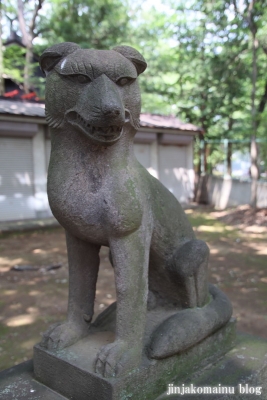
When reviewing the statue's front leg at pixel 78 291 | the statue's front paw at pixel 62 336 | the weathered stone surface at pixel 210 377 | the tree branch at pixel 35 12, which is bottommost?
the weathered stone surface at pixel 210 377

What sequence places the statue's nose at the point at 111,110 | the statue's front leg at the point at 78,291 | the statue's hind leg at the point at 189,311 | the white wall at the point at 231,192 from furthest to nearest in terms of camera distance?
the white wall at the point at 231,192 < the statue's front leg at the point at 78,291 < the statue's hind leg at the point at 189,311 < the statue's nose at the point at 111,110

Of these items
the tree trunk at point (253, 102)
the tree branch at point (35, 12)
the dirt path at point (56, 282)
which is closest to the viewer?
the dirt path at point (56, 282)

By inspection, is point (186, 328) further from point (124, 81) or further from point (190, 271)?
point (124, 81)

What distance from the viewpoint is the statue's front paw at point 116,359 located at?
1.50 meters

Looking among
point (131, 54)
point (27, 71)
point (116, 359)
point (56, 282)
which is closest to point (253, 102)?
point (27, 71)

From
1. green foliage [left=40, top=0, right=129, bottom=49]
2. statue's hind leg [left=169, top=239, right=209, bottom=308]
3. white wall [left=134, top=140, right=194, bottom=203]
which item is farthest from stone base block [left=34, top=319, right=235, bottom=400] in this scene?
green foliage [left=40, top=0, right=129, bottom=49]

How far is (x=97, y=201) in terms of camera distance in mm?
1564

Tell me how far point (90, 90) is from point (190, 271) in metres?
0.99

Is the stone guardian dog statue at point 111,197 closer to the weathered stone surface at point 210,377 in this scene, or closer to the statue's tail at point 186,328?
the statue's tail at point 186,328

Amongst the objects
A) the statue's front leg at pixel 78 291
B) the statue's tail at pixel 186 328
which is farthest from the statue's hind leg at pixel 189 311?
the statue's front leg at pixel 78 291

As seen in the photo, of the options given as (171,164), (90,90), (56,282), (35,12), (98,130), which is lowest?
(56,282)

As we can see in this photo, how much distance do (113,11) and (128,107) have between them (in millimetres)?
12154

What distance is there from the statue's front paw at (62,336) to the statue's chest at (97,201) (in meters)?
0.52

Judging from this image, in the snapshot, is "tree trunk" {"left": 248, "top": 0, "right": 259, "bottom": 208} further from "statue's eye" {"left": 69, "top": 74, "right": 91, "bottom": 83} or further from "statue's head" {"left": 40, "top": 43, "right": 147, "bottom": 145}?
"statue's eye" {"left": 69, "top": 74, "right": 91, "bottom": 83}
